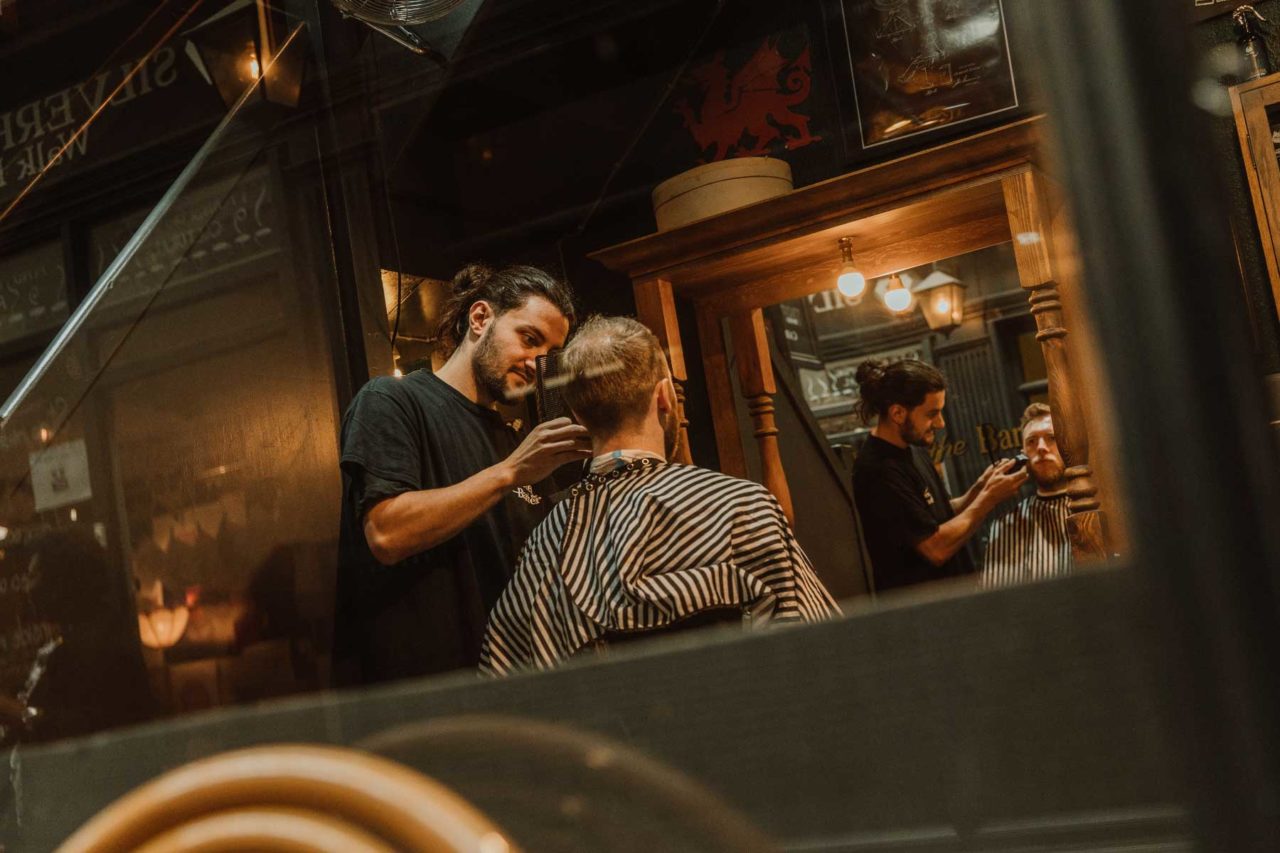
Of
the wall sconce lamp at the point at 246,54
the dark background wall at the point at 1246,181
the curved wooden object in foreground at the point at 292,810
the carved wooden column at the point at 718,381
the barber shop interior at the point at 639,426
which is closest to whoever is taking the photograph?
the barber shop interior at the point at 639,426

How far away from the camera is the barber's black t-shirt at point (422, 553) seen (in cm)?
81

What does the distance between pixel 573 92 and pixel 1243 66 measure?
1.18 meters

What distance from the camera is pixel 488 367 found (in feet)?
3.59

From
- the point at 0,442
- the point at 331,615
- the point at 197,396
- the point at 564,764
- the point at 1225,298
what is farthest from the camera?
the point at 197,396

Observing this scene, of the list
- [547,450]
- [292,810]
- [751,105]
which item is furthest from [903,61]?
[292,810]

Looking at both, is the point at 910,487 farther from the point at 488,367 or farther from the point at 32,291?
the point at 32,291

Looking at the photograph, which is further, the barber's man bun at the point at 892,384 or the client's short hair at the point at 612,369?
the barber's man bun at the point at 892,384

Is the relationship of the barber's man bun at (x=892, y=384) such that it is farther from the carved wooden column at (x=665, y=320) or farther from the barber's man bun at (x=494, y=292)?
the barber's man bun at (x=494, y=292)

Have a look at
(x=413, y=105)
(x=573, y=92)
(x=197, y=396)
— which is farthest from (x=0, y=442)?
(x=573, y=92)

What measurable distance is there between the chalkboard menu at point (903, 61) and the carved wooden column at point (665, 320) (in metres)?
0.26

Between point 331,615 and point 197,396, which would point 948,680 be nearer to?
point 331,615

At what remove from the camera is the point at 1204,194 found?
37 cm

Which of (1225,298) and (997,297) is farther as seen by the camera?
(997,297)

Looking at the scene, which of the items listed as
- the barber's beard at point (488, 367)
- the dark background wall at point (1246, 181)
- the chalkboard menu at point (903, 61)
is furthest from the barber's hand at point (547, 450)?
the dark background wall at point (1246, 181)
